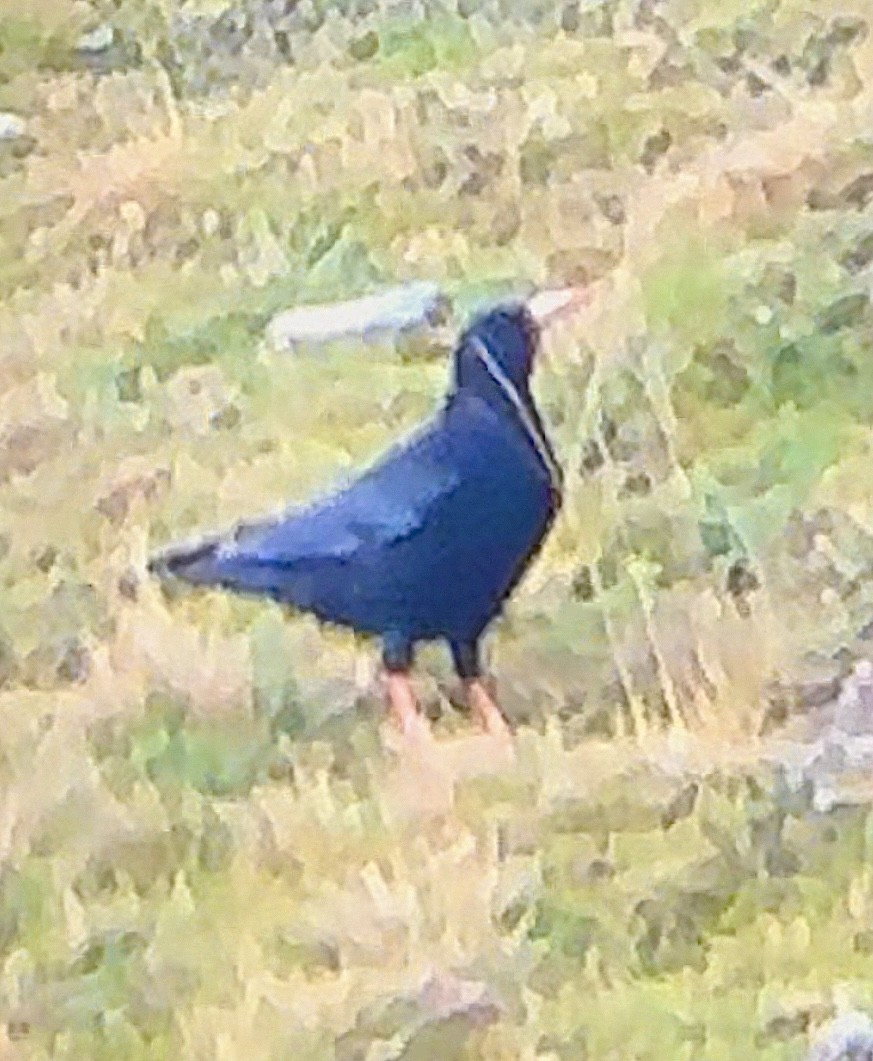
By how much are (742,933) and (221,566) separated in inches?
8.2

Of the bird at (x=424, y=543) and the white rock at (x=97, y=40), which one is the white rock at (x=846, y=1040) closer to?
the bird at (x=424, y=543)

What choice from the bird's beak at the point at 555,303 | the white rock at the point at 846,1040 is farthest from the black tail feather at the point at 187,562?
the white rock at the point at 846,1040

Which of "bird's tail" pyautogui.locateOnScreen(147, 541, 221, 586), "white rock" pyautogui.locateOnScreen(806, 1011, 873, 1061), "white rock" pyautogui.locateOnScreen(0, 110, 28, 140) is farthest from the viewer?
"white rock" pyautogui.locateOnScreen(0, 110, 28, 140)

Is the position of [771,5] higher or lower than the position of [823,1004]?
higher

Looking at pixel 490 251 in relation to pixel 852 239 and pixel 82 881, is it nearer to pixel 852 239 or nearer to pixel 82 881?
pixel 852 239

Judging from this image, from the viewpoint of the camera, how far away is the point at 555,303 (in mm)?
896

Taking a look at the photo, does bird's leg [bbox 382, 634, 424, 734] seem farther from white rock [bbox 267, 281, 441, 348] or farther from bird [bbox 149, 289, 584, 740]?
white rock [bbox 267, 281, 441, 348]

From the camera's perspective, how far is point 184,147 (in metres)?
1.01

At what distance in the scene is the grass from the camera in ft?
2.53

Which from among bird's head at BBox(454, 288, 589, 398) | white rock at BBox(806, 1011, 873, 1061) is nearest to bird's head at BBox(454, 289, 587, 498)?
bird's head at BBox(454, 288, 589, 398)

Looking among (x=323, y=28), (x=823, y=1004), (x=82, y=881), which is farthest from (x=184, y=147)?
(x=823, y=1004)

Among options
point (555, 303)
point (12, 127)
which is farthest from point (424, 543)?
point (12, 127)

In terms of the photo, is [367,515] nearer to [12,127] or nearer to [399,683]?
[399,683]

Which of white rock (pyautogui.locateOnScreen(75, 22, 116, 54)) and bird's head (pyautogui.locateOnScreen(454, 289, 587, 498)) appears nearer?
bird's head (pyautogui.locateOnScreen(454, 289, 587, 498))
